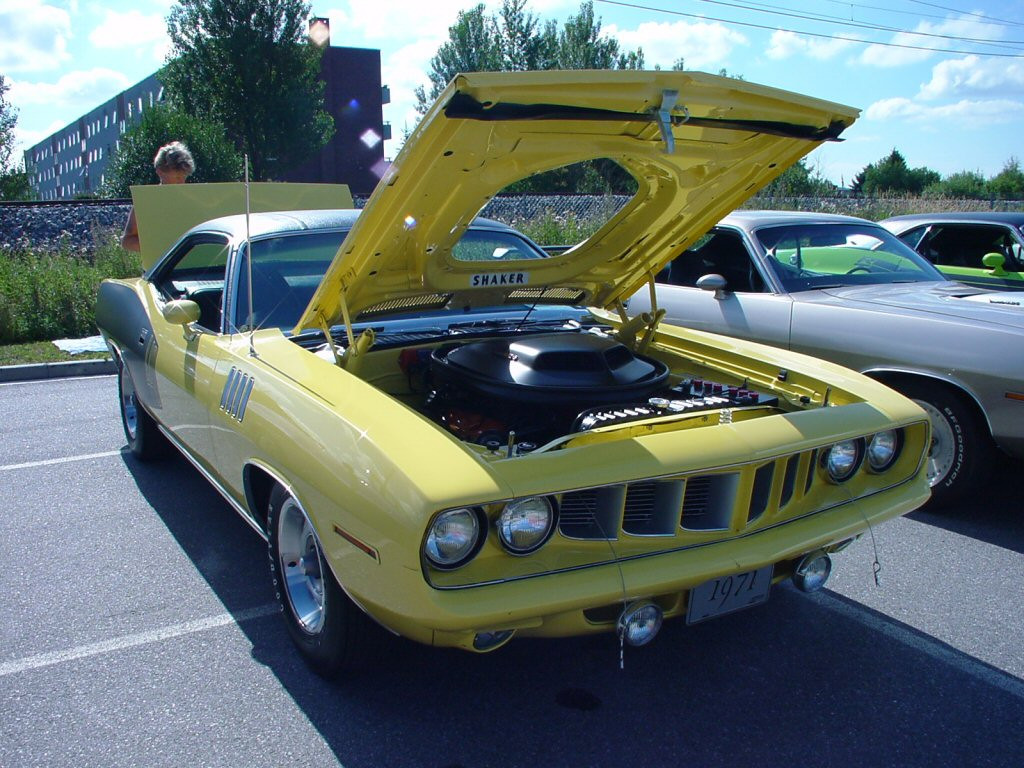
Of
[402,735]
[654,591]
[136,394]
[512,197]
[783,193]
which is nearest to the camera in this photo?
[654,591]

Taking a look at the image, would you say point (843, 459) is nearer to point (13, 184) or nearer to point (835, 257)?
point (835, 257)

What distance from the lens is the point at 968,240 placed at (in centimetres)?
721

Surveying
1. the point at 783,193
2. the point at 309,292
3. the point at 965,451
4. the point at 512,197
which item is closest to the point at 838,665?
the point at 965,451

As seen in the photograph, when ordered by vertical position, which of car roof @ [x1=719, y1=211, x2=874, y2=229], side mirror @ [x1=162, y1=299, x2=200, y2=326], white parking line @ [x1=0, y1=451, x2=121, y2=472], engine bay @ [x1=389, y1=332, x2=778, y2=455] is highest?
car roof @ [x1=719, y1=211, x2=874, y2=229]

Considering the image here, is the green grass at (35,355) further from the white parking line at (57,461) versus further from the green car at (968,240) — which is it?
the green car at (968,240)

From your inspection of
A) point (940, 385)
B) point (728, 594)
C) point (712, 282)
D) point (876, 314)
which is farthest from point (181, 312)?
point (940, 385)

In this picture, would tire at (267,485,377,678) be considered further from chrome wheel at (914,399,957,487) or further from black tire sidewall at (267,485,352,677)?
chrome wheel at (914,399,957,487)

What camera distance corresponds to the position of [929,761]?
7.63 ft

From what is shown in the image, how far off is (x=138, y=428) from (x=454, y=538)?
3355 millimetres

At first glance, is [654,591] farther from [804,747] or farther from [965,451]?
[965,451]

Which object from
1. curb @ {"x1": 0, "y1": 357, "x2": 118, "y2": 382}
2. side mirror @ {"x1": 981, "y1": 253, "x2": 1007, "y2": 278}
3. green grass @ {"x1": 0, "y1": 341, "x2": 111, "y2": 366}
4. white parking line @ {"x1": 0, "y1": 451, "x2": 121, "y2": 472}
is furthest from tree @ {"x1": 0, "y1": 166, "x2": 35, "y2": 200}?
side mirror @ {"x1": 981, "y1": 253, "x2": 1007, "y2": 278}

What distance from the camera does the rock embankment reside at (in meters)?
13.6

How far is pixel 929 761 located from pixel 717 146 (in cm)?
206

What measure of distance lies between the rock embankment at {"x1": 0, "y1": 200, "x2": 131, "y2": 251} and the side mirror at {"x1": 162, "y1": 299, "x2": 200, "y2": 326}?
428 inches
